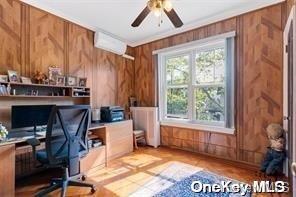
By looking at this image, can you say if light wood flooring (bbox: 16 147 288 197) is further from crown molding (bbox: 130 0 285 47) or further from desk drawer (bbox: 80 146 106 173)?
crown molding (bbox: 130 0 285 47)

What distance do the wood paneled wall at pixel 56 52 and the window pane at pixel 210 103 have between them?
1.79 m

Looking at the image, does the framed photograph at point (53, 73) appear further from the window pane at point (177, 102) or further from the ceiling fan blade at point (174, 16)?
the window pane at point (177, 102)

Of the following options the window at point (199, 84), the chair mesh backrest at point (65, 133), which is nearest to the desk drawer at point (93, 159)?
the chair mesh backrest at point (65, 133)

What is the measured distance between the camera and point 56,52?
3.20 meters

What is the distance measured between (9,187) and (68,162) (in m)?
0.64

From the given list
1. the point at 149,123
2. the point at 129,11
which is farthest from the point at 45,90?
the point at 149,123

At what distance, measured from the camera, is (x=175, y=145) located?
163 inches

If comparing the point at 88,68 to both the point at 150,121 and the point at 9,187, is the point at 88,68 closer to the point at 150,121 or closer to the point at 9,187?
the point at 150,121

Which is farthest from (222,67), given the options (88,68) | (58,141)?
(58,141)

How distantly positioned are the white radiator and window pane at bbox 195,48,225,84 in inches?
48.0

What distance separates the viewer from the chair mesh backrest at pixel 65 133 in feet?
6.56

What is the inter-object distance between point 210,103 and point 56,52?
2910 mm

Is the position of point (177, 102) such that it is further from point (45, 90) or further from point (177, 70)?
point (45, 90)

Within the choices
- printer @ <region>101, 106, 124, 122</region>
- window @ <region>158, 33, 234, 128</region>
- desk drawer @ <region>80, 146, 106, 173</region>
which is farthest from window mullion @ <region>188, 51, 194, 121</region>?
desk drawer @ <region>80, 146, 106, 173</region>
